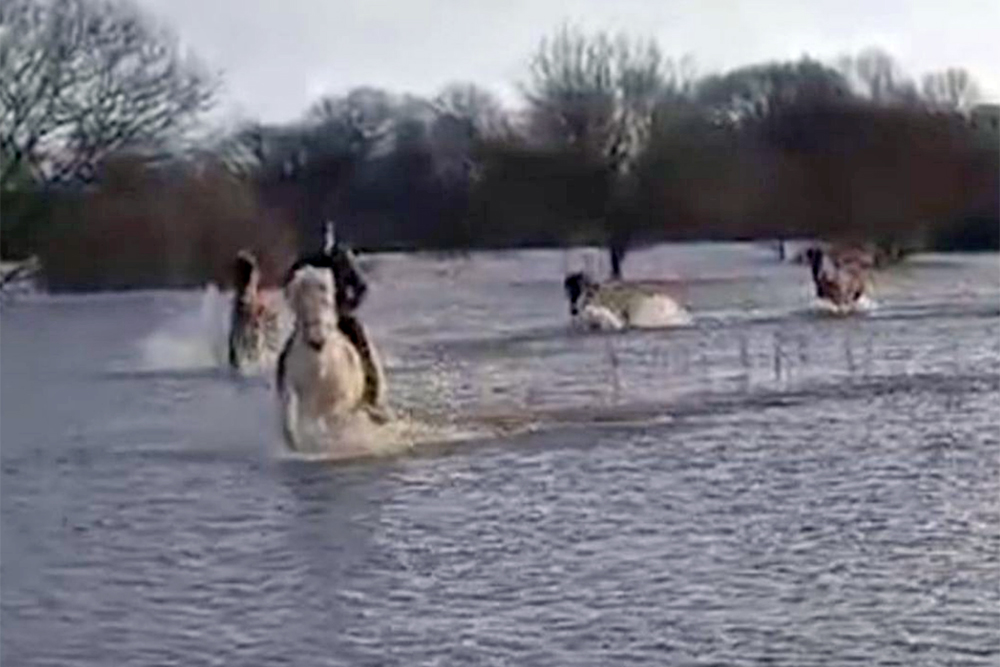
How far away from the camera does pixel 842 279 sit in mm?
33125

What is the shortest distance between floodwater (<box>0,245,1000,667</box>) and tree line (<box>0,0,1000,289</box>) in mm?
5880

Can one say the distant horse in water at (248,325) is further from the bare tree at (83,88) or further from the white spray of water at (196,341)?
the bare tree at (83,88)

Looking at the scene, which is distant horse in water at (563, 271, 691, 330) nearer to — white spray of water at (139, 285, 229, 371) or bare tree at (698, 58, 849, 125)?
bare tree at (698, 58, 849, 125)

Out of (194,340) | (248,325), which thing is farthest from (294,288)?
(194,340)

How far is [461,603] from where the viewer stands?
8.62 m

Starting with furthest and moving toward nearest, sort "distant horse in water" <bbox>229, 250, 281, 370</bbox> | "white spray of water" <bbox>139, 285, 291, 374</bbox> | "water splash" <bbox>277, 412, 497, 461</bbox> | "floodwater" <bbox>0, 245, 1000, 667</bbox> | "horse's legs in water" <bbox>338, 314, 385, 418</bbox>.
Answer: "white spray of water" <bbox>139, 285, 291, 374</bbox>
"distant horse in water" <bbox>229, 250, 281, 370</bbox>
"horse's legs in water" <bbox>338, 314, 385, 418</bbox>
"water splash" <bbox>277, 412, 497, 461</bbox>
"floodwater" <bbox>0, 245, 1000, 667</bbox>

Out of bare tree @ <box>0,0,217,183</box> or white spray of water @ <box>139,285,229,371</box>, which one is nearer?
white spray of water @ <box>139,285,229,371</box>

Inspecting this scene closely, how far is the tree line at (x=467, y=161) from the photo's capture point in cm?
2842

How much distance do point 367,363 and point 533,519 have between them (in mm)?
4255

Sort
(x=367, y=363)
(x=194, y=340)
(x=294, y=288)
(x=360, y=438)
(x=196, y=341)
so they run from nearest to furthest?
(x=360, y=438) → (x=294, y=288) → (x=367, y=363) → (x=196, y=341) → (x=194, y=340)

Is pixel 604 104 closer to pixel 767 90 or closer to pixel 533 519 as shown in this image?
pixel 767 90

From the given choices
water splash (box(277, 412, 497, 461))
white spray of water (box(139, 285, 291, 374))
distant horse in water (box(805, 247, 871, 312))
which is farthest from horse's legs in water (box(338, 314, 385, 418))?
distant horse in water (box(805, 247, 871, 312))

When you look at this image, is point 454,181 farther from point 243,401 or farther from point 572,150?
point 243,401

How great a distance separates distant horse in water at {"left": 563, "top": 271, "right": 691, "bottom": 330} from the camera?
3006 centimetres
